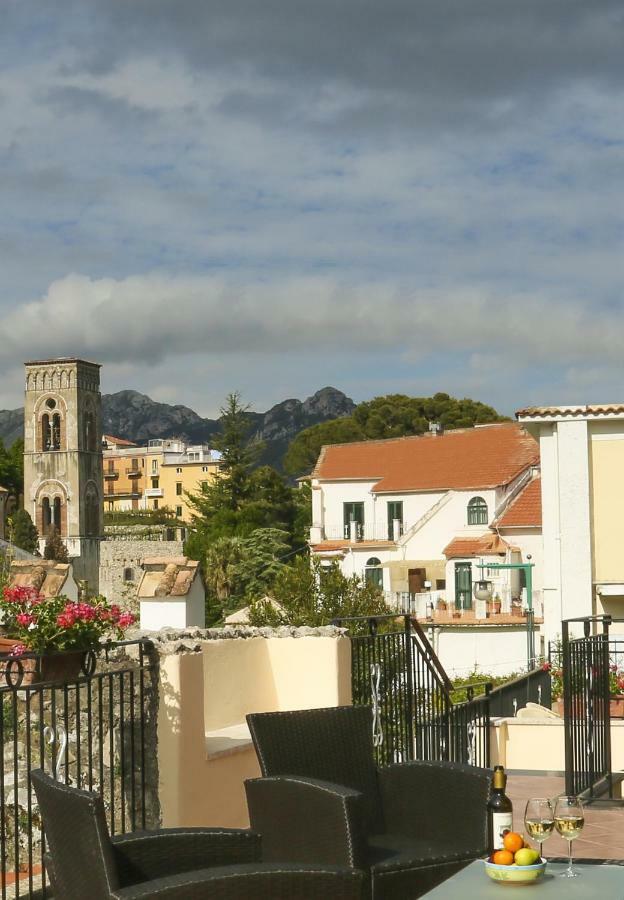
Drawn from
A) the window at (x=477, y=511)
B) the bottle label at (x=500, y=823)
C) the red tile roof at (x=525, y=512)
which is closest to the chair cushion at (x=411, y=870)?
the bottle label at (x=500, y=823)

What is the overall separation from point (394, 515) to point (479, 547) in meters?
8.60

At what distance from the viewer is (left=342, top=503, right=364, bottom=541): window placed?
56.3 meters

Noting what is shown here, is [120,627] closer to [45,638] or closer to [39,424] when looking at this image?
[45,638]

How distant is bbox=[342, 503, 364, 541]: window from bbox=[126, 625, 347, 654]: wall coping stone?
157 feet

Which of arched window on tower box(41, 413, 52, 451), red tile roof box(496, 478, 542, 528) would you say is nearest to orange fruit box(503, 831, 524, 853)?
red tile roof box(496, 478, 542, 528)

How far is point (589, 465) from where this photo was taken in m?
27.0

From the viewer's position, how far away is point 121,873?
4496 mm

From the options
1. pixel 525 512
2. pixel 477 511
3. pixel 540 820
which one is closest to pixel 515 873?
pixel 540 820

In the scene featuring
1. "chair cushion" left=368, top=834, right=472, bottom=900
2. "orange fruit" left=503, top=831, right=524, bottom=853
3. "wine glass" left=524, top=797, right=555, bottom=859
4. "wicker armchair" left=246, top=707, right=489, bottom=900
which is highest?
"wine glass" left=524, top=797, right=555, bottom=859

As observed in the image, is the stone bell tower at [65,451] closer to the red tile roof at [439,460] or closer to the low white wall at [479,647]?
the red tile roof at [439,460]

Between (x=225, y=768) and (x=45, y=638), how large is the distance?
1697 mm

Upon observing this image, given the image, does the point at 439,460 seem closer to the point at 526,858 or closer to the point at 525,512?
the point at 525,512

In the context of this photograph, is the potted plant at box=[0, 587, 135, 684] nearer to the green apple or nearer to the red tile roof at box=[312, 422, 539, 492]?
the green apple

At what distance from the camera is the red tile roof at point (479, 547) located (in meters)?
46.2
